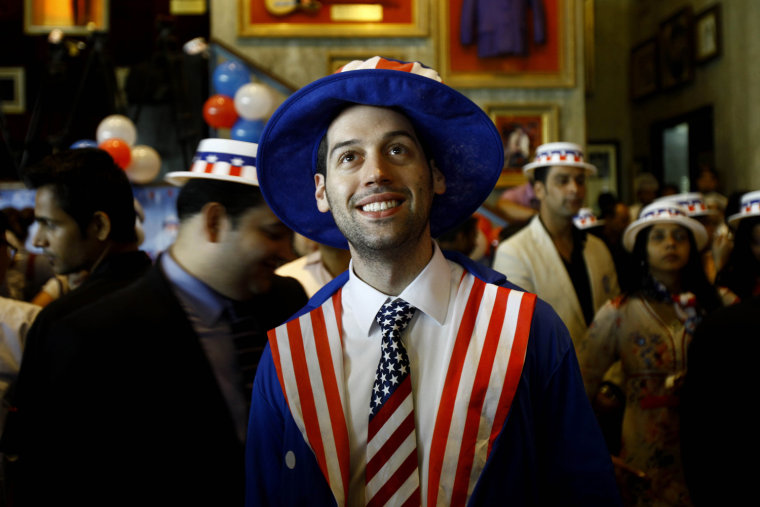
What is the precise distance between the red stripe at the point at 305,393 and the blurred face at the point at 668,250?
2279 mm

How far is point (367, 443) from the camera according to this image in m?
1.45

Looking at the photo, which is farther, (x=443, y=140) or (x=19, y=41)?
(x=19, y=41)

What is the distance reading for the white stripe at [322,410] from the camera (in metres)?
1.41

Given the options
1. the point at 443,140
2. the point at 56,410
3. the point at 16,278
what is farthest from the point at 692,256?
the point at 16,278

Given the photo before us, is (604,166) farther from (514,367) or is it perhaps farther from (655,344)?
(514,367)

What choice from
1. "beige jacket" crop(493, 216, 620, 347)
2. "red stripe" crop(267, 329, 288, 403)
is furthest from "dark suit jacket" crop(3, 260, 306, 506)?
"beige jacket" crop(493, 216, 620, 347)

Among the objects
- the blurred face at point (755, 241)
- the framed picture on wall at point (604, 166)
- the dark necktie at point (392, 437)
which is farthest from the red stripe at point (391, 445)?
the framed picture on wall at point (604, 166)

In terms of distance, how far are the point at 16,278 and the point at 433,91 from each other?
3.01m

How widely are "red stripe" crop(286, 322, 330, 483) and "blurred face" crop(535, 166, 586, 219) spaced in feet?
8.50

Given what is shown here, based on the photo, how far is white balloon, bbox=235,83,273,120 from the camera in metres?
6.18

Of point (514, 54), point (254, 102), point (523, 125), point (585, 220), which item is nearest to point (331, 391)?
point (254, 102)

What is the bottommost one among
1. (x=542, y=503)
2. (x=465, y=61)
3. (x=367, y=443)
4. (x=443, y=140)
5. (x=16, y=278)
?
(x=542, y=503)

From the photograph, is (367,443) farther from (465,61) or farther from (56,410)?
(465,61)

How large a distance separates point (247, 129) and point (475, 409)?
5.24 m
